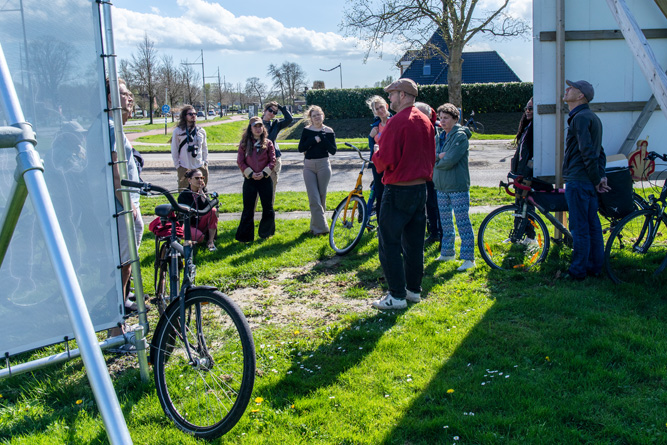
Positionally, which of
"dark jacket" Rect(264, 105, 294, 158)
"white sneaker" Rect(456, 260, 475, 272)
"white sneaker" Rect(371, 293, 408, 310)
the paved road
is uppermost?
"dark jacket" Rect(264, 105, 294, 158)

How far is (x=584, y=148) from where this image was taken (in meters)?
5.47

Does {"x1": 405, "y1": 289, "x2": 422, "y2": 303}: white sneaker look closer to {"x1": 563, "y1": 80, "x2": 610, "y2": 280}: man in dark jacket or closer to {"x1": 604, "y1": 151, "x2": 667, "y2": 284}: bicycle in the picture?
{"x1": 563, "y1": 80, "x2": 610, "y2": 280}: man in dark jacket

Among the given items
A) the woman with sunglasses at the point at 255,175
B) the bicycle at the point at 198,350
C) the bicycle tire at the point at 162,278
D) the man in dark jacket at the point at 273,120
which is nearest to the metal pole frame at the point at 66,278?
the bicycle at the point at 198,350

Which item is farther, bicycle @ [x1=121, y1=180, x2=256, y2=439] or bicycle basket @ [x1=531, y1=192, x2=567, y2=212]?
bicycle basket @ [x1=531, y1=192, x2=567, y2=212]

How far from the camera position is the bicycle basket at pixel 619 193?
234 inches

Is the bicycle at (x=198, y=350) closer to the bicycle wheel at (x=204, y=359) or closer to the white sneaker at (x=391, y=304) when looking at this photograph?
the bicycle wheel at (x=204, y=359)

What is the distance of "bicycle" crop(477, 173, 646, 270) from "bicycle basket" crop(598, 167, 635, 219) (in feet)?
0.83

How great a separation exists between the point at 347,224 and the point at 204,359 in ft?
14.0

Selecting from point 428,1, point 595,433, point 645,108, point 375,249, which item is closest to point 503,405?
point 595,433

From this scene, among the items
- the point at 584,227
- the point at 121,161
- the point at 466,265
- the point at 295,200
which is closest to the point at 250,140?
the point at 295,200

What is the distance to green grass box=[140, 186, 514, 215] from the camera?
10516 mm

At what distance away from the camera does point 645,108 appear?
6703mm

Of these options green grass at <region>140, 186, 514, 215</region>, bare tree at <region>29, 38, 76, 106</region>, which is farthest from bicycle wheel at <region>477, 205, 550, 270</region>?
bare tree at <region>29, 38, 76, 106</region>

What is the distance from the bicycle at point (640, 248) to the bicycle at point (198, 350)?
13.7ft
